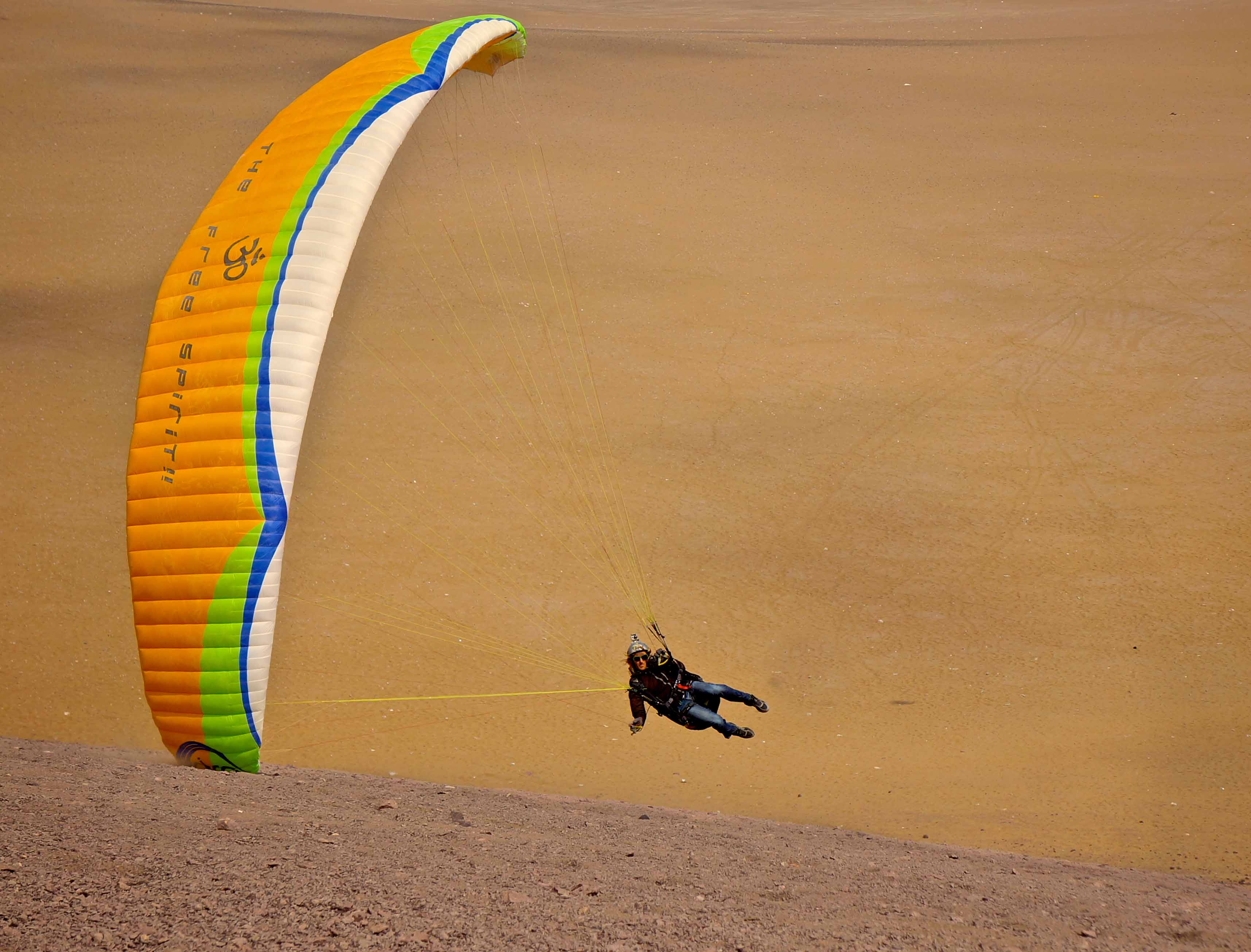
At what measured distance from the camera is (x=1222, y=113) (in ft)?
62.4

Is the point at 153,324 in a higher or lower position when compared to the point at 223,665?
higher

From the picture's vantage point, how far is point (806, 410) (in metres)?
12.4

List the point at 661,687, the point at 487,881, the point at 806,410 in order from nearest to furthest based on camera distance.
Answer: the point at 487,881 → the point at 661,687 → the point at 806,410

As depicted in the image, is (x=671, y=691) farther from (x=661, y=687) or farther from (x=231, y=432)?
(x=231, y=432)

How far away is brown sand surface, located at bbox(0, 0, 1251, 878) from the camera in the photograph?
7.93m

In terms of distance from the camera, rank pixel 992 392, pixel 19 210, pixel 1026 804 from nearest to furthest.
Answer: pixel 1026 804 < pixel 992 392 < pixel 19 210

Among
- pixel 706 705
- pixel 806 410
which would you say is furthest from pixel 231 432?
pixel 806 410

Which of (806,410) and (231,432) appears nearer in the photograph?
(231,432)

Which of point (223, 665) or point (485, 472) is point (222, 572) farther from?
point (485, 472)

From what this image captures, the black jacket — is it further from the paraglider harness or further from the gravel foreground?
the gravel foreground

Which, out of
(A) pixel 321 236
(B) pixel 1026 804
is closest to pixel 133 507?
(A) pixel 321 236

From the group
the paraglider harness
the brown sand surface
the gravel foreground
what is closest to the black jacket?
the paraglider harness

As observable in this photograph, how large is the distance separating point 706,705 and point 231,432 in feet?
12.0

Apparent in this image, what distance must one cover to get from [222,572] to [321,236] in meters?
2.07
